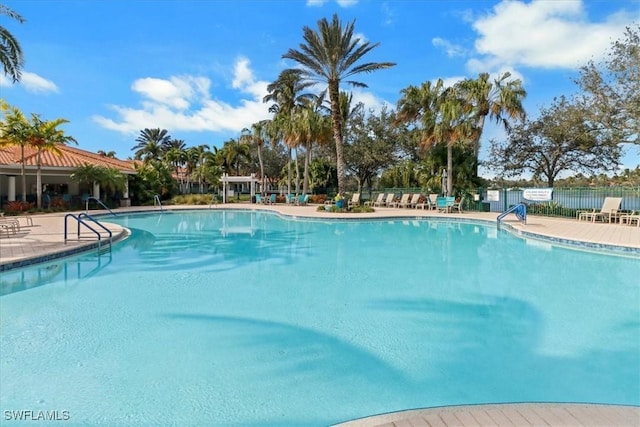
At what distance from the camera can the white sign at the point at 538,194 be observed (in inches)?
706

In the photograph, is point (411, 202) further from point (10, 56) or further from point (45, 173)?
point (45, 173)

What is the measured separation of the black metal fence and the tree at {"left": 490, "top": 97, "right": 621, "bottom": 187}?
4.82 metres

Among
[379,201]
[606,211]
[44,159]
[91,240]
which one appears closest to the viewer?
[91,240]

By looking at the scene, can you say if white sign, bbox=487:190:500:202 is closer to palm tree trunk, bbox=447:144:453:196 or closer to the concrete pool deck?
palm tree trunk, bbox=447:144:453:196

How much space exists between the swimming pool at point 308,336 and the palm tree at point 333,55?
46.0 feet

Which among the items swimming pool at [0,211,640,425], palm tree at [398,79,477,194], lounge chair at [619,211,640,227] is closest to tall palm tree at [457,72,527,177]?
palm tree at [398,79,477,194]

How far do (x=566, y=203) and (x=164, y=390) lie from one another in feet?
66.6

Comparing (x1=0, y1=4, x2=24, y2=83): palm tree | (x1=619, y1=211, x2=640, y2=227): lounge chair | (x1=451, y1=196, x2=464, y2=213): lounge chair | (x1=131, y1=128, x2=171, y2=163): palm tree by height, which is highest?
(x1=131, y1=128, x2=171, y2=163): palm tree

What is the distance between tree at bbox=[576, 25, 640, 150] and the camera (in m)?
16.2

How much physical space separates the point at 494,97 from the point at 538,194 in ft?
20.8

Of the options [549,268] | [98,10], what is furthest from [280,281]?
[98,10]

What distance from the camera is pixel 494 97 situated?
21.2 metres

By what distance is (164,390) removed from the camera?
364 centimetres

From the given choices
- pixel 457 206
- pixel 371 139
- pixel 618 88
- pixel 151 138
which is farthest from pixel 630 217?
pixel 151 138
